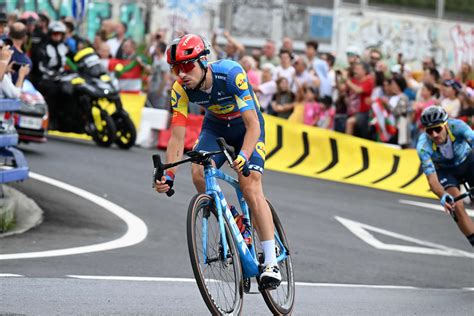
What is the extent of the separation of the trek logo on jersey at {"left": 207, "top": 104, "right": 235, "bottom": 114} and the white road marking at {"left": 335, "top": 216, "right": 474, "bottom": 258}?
20.1ft

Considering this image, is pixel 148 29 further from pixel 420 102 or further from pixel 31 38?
pixel 420 102

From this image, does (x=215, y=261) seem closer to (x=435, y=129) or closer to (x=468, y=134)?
(x=435, y=129)

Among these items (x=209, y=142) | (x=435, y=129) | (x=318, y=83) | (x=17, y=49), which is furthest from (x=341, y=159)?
(x=209, y=142)

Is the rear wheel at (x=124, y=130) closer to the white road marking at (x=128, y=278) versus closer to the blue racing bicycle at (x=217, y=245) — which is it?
the white road marking at (x=128, y=278)

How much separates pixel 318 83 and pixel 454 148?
892 centimetres

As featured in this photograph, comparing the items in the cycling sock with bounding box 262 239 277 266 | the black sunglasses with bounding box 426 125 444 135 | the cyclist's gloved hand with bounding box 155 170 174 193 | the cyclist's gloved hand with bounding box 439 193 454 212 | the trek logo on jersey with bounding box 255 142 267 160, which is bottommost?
the cyclist's gloved hand with bounding box 439 193 454 212

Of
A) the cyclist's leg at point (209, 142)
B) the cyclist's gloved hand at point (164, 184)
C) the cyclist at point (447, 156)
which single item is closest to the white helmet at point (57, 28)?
the cyclist at point (447, 156)

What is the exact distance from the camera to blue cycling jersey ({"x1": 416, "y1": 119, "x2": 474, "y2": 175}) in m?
11.8

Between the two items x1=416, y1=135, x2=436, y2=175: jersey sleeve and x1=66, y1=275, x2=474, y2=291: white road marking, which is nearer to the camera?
x1=66, y1=275, x2=474, y2=291: white road marking

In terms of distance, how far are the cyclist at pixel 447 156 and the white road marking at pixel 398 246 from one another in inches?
69.0

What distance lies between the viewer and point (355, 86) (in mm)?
20094

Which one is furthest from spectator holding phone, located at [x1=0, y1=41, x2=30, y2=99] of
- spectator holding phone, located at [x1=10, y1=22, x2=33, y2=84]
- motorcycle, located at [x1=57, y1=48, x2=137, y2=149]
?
motorcycle, located at [x1=57, y1=48, x2=137, y2=149]

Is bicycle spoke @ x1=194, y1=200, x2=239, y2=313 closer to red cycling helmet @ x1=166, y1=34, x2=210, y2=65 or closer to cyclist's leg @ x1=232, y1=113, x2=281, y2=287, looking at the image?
cyclist's leg @ x1=232, y1=113, x2=281, y2=287

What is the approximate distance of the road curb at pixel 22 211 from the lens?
500 inches
